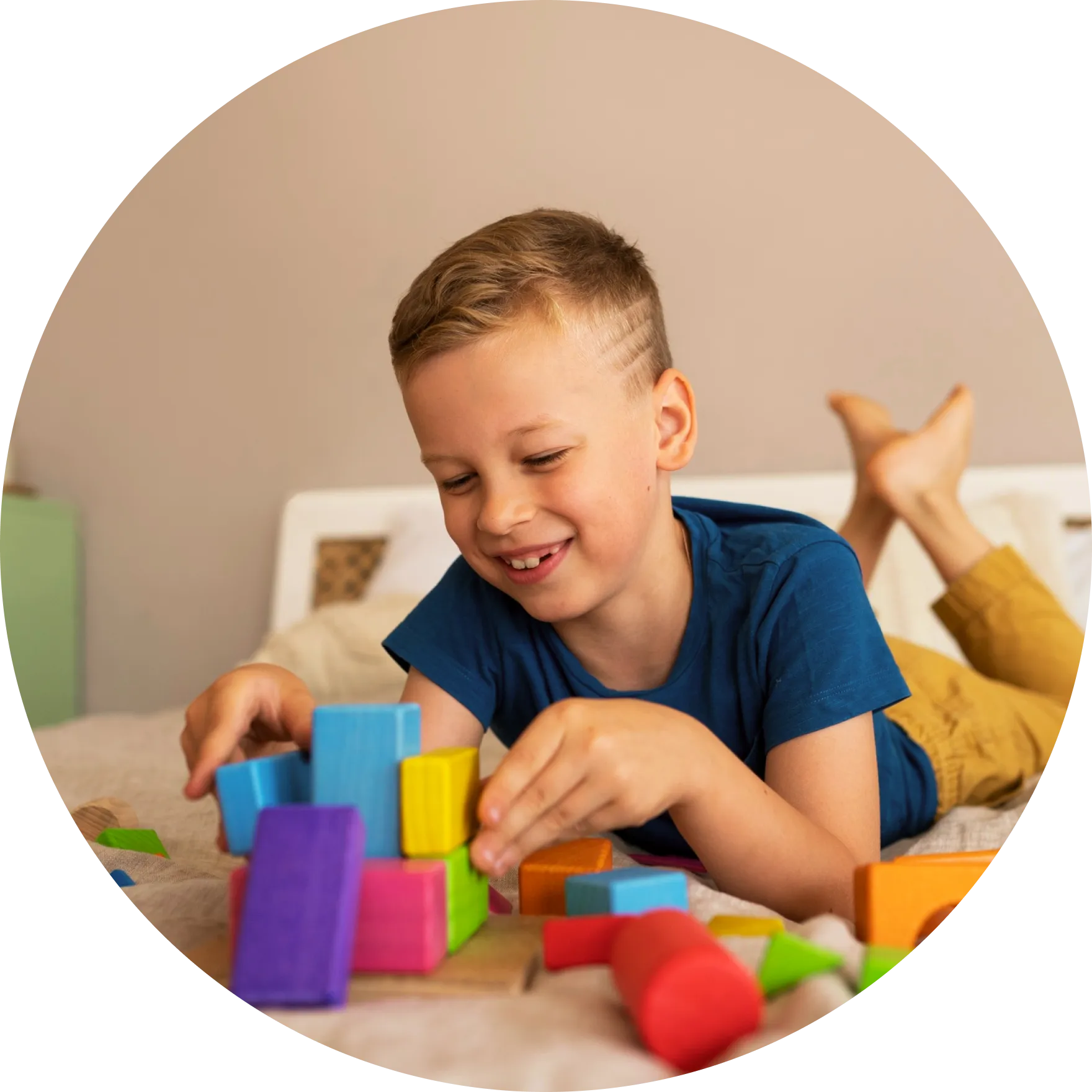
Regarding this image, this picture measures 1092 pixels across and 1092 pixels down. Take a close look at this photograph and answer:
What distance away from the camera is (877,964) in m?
0.43

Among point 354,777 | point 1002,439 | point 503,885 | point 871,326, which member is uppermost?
point 871,326

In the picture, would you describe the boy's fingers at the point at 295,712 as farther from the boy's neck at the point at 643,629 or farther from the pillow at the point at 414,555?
the pillow at the point at 414,555

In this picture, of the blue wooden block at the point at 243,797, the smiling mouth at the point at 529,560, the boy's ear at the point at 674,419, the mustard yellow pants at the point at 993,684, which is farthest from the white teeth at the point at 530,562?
the mustard yellow pants at the point at 993,684

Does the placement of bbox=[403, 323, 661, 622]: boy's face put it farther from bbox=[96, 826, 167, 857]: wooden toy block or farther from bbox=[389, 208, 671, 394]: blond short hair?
bbox=[96, 826, 167, 857]: wooden toy block

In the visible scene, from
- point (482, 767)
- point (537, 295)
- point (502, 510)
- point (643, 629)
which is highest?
point (537, 295)

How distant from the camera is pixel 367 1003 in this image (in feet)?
1.39

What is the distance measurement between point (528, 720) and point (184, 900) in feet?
1.25

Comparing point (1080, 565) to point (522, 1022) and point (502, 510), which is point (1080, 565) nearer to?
point (502, 510)

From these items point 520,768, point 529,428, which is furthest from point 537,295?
point 520,768

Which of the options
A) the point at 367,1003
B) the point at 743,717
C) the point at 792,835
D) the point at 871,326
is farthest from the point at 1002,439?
the point at 367,1003

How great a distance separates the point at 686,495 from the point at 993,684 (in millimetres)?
642

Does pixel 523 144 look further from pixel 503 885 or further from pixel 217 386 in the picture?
pixel 217 386

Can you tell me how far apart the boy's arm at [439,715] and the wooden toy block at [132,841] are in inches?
8.4

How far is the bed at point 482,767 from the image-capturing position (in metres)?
0.39
